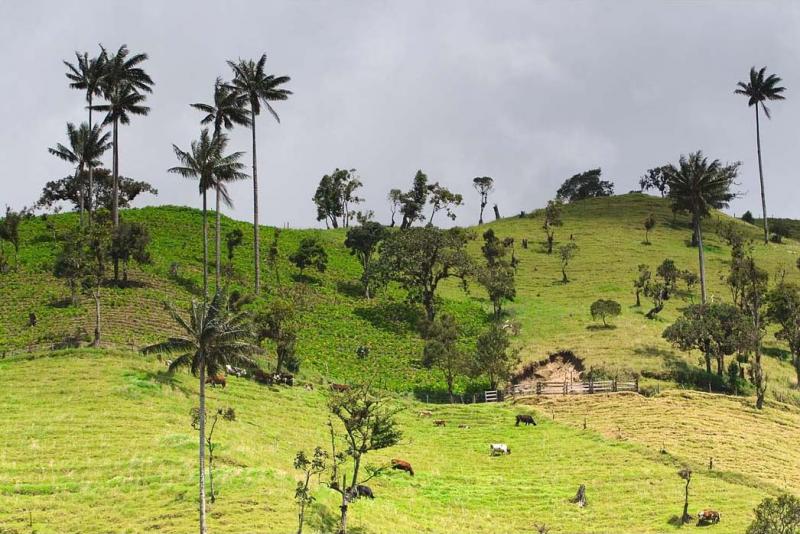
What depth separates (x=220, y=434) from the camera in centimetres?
5653

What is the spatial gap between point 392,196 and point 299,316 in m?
59.8

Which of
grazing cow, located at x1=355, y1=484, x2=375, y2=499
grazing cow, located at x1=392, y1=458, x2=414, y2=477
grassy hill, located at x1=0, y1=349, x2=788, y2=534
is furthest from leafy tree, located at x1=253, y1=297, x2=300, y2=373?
grazing cow, located at x1=355, y1=484, x2=375, y2=499

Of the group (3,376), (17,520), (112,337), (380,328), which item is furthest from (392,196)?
(17,520)

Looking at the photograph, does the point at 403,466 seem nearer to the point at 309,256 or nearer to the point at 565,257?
the point at 309,256

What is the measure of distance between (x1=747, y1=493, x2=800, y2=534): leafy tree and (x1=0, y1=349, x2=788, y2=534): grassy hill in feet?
25.0

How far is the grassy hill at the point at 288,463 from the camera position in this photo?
4400cm

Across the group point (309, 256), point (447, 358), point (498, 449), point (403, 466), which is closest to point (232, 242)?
point (309, 256)

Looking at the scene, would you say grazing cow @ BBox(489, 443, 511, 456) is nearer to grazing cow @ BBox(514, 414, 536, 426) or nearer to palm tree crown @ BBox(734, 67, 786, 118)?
grazing cow @ BBox(514, 414, 536, 426)

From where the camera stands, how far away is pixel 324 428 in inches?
2569

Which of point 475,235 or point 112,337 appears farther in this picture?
point 475,235

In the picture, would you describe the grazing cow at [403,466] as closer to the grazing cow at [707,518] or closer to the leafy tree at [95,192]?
the grazing cow at [707,518]

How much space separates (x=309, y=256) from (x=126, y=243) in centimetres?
2485

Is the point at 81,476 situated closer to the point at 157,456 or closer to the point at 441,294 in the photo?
the point at 157,456

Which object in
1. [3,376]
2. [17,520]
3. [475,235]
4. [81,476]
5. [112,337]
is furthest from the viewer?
[475,235]
